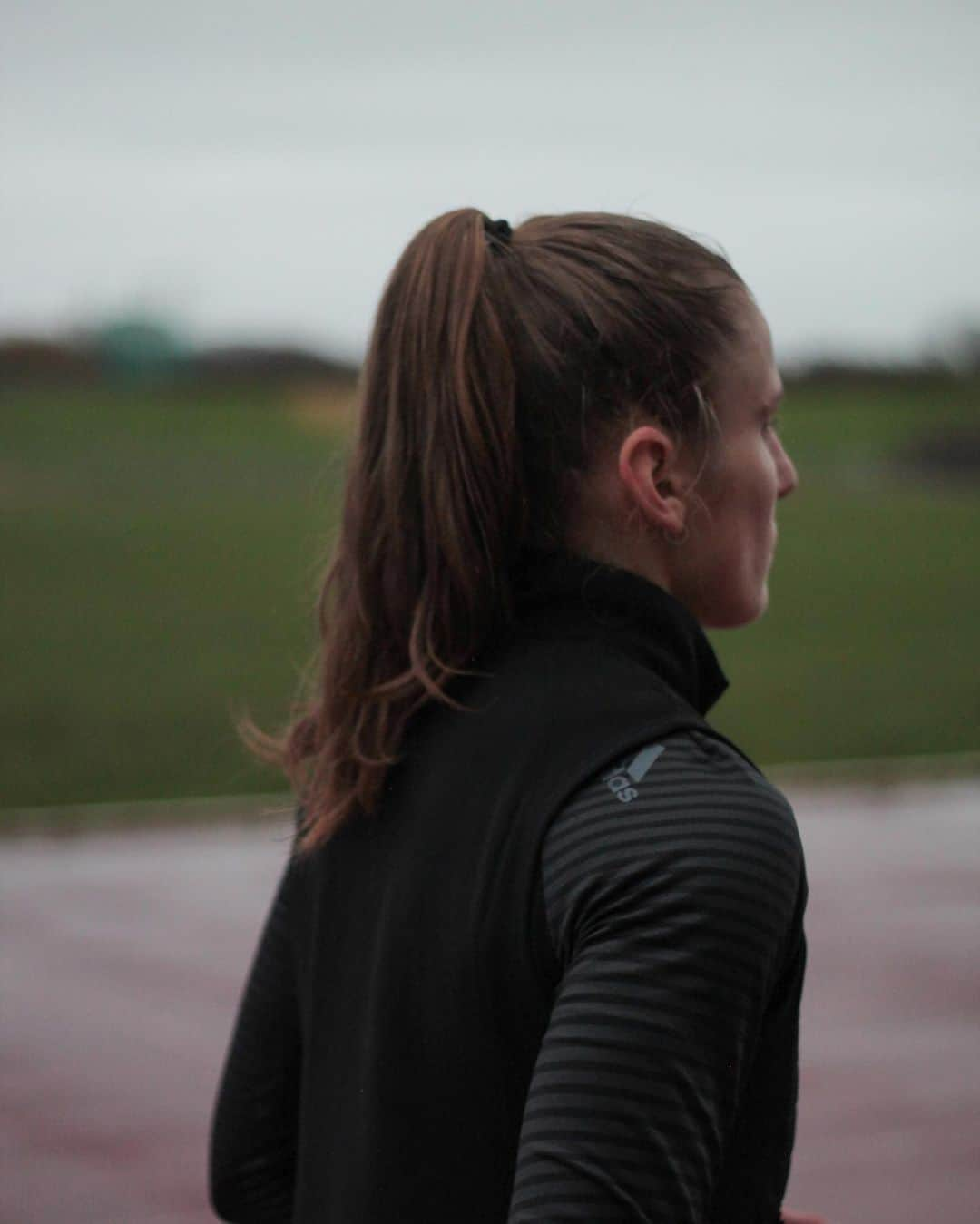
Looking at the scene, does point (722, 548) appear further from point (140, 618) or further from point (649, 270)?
point (140, 618)

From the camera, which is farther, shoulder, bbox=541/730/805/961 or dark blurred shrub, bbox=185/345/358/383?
dark blurred shrub, bbox=185/345/358/383

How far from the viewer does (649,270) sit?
1.49 meters

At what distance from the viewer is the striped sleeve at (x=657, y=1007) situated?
1189mm

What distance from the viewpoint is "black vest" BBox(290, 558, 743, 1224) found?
1299mm

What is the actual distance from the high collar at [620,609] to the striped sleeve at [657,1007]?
214 millimetres

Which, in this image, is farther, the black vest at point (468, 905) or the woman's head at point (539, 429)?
the woman's head at point (539, 429)

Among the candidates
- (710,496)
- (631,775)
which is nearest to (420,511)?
(710,496)

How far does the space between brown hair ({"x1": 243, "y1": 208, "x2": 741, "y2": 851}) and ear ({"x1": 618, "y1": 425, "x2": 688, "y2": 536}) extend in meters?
0.03

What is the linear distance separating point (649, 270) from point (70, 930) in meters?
6.29

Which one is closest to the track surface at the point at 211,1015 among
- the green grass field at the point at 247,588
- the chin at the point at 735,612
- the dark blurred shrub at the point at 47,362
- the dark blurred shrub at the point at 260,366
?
the green grass field at the point at 247,588

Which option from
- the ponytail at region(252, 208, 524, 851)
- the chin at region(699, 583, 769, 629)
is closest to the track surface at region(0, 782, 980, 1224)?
the chin at region(699, 583, 769, 629)

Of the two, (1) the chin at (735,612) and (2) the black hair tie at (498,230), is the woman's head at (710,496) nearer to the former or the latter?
(1) the chin at (735,612)

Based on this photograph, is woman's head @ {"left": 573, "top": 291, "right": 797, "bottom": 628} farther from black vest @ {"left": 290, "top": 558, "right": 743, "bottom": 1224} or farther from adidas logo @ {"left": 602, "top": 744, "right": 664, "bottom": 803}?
adidas logo @ {"left": 602, "top": 744, "right": 664, "bottom": 803}

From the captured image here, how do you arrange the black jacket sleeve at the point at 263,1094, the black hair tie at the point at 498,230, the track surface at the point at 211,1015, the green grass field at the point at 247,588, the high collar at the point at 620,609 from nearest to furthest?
the high collar at the point at 620,609 < the black hair tie at the point at 498,230 < the black jacket sleeve at the point at 263,1094 < the track surface at the point at 211,1015 < the green grass field at the point at 247,588
